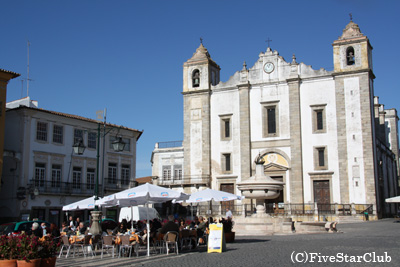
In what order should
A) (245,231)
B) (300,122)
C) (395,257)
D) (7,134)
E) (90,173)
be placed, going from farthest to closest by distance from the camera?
(300,122), (90,173), (7,134), (245,231), (395,257)

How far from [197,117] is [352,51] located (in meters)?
14.9

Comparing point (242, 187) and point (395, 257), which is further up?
point (242, 187)

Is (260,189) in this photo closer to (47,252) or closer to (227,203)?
(47,252)

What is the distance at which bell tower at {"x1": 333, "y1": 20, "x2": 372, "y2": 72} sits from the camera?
4103 centimetres

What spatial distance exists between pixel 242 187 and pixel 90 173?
58.8ft

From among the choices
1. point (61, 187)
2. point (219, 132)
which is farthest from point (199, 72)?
point (61, 187)

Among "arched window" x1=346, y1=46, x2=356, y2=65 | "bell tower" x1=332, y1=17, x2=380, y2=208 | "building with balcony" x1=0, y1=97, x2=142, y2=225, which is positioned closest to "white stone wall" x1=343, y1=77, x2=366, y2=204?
"bell tower" x1=332, y1=17, x2=380, y2=208

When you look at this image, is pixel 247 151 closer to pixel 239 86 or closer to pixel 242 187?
pixel 239 86

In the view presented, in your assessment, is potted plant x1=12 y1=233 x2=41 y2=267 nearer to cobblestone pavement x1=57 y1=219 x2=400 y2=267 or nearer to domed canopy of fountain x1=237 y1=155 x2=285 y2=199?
cobblestone pavement x1=57 y1=219 x2=400 y2=267

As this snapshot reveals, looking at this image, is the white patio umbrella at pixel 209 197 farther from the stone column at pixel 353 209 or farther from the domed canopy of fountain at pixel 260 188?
the stone column at pixel 353 209

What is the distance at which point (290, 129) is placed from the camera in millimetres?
42875

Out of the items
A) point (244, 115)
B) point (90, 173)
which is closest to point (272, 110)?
point (244, 115)

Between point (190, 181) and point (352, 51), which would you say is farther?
point (190, 181)

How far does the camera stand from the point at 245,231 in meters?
24.1
